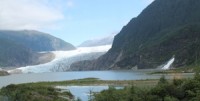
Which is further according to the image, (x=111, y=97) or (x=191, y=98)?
(x=111, y=97)

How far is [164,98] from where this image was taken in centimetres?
3834

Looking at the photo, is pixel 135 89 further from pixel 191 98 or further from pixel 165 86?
pixel 191 98

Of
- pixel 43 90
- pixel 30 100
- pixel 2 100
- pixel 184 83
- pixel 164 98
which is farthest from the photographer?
pixel 43 90

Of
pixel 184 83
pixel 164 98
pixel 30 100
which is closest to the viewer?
pixel 164 98

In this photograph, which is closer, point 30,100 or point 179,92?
point 179,92

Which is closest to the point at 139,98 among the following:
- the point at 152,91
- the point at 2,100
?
the point at 152,91

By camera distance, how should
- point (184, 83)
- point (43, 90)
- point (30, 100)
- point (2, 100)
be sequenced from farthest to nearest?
point (43, 90) → point (2, 100) → point (30, 100) → point (184, 83)

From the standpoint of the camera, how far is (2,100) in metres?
63.6

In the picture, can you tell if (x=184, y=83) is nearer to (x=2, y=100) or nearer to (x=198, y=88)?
(x=198, y=88)

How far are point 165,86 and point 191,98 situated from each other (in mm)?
3075

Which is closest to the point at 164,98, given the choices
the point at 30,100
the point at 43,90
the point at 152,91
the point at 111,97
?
the point at 152,91

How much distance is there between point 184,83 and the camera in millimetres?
40812

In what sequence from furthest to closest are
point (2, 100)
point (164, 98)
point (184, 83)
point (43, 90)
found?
point (43, 90) < point (2, 100) < point (184, 83) < point (164, 98)

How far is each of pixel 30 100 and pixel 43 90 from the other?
14.0 m
